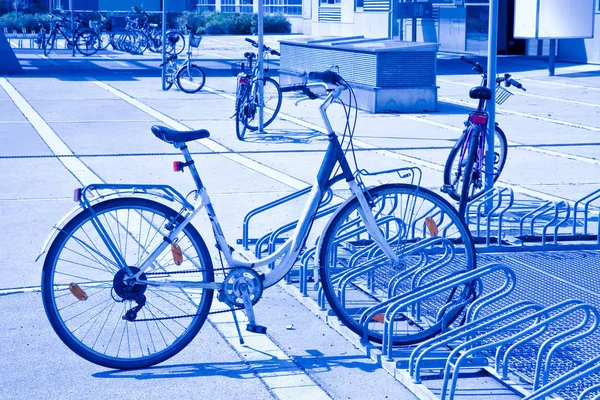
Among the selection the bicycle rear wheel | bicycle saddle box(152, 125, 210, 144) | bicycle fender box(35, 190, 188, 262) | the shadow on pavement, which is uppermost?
bicycle saddle box(152, 125, 210, 144)

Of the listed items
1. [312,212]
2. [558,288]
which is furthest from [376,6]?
[312,212]

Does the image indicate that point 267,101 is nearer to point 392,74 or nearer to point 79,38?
point 392,74

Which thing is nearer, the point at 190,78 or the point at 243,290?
the point at 243,290

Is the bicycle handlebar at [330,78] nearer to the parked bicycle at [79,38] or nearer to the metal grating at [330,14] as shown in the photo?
the parked bicycle at [79,38]

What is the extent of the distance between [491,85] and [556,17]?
14189 mm

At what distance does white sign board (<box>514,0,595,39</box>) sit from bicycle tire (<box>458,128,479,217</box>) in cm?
1139

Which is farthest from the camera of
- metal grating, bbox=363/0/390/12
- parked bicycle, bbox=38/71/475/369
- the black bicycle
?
metal grating, bbox=363/0/390/12

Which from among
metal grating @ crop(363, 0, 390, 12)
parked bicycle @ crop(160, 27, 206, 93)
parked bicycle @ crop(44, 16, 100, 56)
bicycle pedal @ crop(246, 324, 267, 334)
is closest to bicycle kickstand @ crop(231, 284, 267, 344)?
bicycle pedal @ crop(246, 324, 267, 334)

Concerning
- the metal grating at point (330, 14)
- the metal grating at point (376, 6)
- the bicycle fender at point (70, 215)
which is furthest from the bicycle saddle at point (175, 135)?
the metal grating at point (330, 14)

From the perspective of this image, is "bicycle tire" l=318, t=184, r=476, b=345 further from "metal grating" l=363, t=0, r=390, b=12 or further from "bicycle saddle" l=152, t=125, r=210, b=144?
"metal grating" l=363, t=0, r=390, b=12

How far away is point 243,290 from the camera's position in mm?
5043

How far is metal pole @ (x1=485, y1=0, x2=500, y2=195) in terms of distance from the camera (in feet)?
25.6

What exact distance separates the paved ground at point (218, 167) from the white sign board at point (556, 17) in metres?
Result: 1.06

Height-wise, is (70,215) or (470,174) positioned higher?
(70,215)
